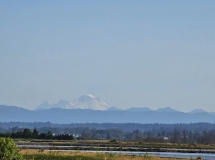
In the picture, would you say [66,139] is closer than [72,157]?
No

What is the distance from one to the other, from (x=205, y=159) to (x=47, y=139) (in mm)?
53726

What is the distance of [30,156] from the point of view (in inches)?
2114

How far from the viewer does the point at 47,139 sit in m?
115

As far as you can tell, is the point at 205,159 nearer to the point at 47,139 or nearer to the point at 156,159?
the point at 156,159

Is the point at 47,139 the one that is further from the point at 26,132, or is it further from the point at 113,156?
the point at 113,156

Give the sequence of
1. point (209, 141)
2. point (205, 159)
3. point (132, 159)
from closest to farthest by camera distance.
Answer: point (132, 159) → point (205, 159) → point (209, 141)

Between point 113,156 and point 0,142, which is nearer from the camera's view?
point 0,142

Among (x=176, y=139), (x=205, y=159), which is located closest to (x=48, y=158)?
(x=205, y=159)

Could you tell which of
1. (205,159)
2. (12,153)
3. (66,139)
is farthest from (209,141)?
(12,153)

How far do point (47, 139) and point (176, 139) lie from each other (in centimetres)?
4508

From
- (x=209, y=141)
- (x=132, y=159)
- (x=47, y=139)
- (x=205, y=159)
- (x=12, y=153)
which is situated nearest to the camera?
(x=12, y=153)

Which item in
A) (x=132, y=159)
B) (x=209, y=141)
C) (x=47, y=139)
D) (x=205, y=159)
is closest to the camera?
(x=132, y=159)

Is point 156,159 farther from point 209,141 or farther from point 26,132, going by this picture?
point 209,141

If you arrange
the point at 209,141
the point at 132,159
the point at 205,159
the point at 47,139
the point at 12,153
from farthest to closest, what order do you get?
the point at 209,141 → the point at 47,139 → the point at 205,159 → the point at 132,159 → the point at 12,153
